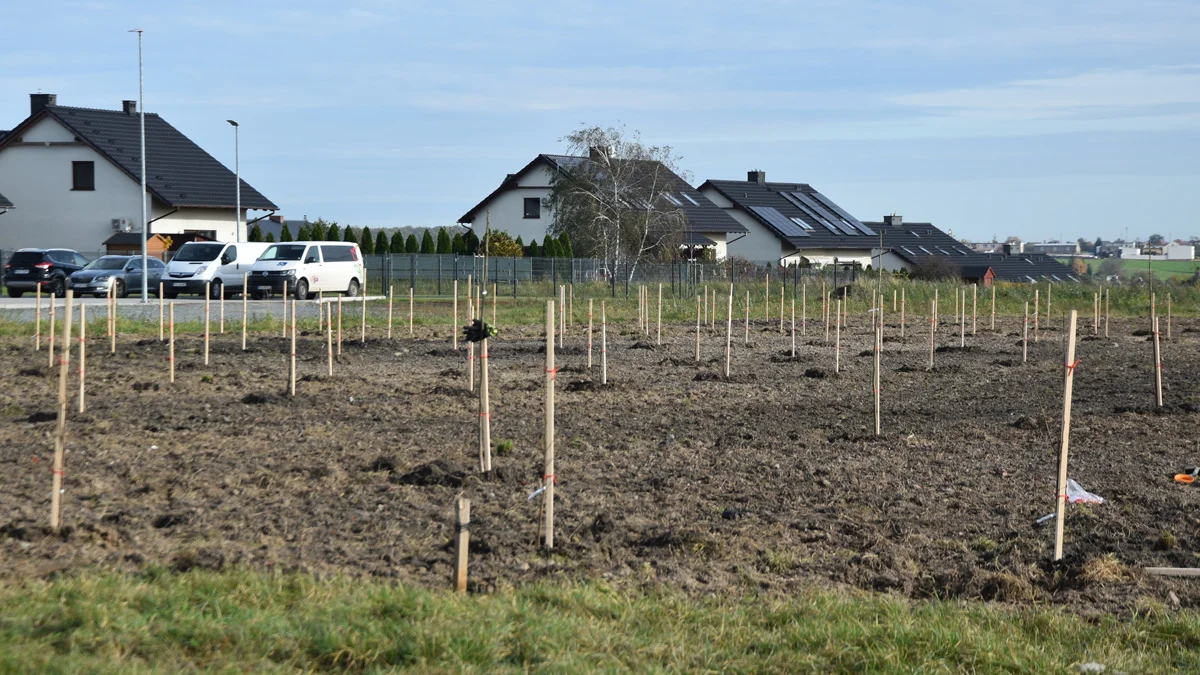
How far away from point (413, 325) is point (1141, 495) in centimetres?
1669

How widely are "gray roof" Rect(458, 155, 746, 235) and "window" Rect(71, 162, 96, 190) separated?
16.2m

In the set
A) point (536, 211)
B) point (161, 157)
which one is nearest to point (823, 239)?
point (536, 211)

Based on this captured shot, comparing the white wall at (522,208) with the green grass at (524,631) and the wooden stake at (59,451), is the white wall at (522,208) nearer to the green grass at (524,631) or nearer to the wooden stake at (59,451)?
the wooden stake at (59,451)

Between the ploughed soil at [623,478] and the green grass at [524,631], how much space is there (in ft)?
1.54

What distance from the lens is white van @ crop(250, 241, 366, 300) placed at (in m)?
31.4

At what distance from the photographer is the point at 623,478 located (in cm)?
857

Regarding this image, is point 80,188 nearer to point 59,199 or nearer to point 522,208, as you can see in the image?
point 59,199

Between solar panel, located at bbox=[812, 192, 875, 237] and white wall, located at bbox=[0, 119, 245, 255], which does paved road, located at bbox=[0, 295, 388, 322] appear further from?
solar panel, located at bbox=[812, 192, 875, 237]

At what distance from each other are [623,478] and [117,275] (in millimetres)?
27769

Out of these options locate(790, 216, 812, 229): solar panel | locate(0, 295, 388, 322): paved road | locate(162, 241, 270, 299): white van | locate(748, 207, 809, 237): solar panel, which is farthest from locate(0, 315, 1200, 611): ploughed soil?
locate(790, 216, 812, 229): solar panel

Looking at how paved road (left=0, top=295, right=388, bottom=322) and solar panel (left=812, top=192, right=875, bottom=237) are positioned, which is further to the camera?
solar panel (left=812, top=192, right=875, bottom=237)

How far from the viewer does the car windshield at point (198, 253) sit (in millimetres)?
33031

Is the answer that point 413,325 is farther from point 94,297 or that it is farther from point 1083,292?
point 1083,292

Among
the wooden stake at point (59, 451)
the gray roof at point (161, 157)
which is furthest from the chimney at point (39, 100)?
the wooden stake at point (59, 451)
